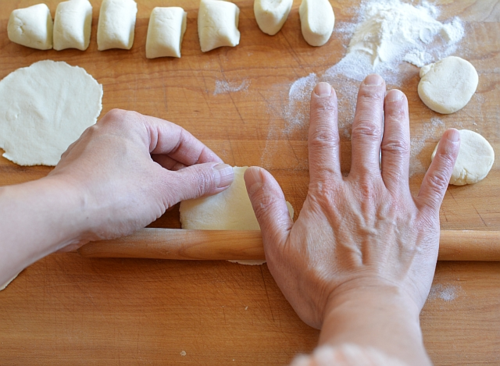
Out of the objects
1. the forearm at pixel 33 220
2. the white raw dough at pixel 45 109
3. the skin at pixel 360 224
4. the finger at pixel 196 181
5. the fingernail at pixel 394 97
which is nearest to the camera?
the forearm at pixel 33 220

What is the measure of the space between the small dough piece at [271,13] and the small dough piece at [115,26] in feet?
1.61

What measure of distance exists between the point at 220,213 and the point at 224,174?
132 mm

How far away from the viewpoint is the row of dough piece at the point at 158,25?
4.58 ft

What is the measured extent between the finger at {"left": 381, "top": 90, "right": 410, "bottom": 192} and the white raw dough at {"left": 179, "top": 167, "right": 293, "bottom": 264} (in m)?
0.33

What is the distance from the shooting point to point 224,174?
3.87 feet

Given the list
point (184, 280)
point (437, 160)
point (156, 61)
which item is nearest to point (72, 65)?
point (156, 61)

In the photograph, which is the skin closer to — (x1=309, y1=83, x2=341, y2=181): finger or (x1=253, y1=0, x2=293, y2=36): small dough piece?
(x1=309, y1=83, x2=341, y2=181): finger

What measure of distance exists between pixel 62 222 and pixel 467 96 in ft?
4.34

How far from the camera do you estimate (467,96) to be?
131 cm

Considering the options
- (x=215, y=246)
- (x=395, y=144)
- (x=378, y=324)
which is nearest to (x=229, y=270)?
(x=215, y=246)

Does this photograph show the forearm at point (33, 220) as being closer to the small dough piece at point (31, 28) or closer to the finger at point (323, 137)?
the finger at point (323, 137)

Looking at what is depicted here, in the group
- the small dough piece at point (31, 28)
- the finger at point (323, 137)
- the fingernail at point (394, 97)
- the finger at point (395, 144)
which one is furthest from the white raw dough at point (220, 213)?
the small dough piece at point (31, 28)

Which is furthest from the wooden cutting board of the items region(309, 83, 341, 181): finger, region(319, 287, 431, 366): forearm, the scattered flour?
region(319, 287, 431, 366): forearm

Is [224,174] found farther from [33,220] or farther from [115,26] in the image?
[115,26]
